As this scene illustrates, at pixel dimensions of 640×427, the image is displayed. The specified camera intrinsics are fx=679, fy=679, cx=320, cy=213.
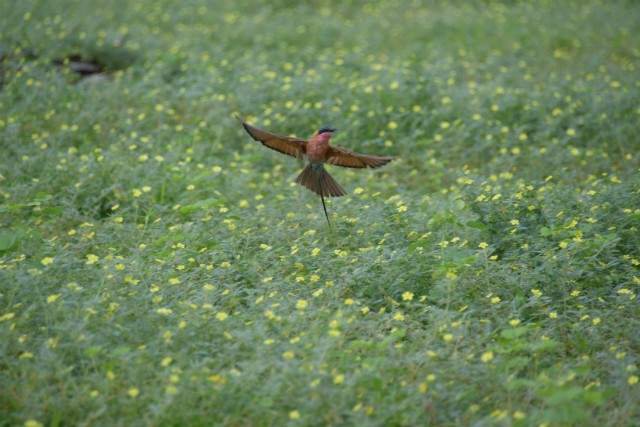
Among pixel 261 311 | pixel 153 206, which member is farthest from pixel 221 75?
pixel 261 311

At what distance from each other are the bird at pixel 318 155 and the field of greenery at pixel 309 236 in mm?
299

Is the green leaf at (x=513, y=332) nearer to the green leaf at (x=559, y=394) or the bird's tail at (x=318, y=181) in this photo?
the green leaf at (x=559, y=394)

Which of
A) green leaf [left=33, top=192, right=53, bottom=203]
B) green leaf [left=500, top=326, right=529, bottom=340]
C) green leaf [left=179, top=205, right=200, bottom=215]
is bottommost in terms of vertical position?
green leaf [left=179, top=205, right=200, bottom=215]

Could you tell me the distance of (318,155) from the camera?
13.9 feet

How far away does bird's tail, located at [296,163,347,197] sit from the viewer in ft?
14.3

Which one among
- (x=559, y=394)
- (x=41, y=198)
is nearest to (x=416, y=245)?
(x=559, y=394)

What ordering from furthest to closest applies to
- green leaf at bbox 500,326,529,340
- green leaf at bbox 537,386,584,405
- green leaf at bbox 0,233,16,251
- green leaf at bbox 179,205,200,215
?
green leaf at bbox 179,205,200,215
green leaf at bbox 0,233,16,251
green leaf at bbox 500,326,529,340
green leaf at bbox 537,386,584,405

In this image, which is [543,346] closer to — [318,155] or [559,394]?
[559,394]

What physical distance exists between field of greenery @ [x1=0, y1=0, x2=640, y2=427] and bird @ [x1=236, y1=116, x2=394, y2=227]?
0.30 metres

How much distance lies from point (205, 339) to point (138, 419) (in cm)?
55

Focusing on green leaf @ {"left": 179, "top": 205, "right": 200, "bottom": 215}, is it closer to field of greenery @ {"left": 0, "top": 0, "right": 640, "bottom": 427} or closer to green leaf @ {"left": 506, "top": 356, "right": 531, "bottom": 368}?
field of greenery @ {"left": 0, "top": 0, "right": 640, "bottom": 427}

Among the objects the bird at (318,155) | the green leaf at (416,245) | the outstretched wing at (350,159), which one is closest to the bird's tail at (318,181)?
the bird at (318,155)

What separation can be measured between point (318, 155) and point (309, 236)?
0.53 m

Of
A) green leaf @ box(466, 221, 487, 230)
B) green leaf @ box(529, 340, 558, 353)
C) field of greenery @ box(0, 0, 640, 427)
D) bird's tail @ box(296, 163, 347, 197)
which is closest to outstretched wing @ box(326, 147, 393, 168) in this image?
bird's tail @ box(296, 163, 347, 197)
